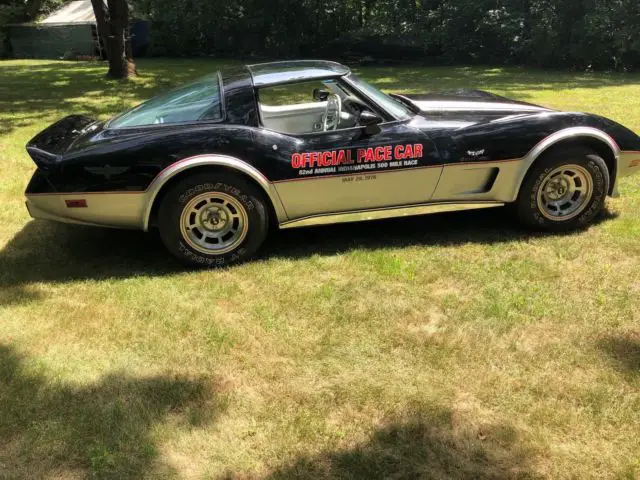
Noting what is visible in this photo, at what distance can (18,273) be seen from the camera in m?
4.01

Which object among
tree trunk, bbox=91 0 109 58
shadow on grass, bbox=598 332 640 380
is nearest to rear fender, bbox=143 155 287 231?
shadow on grass, bbox=598 332 640 380

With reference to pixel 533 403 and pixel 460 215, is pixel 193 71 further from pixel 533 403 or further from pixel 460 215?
pixel 533 403

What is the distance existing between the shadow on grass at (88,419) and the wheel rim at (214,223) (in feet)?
4.22

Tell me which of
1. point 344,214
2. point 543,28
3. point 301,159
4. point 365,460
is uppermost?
point 543,28

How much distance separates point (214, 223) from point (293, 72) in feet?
4.27

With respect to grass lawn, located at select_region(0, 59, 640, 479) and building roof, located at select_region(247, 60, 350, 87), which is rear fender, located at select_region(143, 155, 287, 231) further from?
building roof, located at select_region(247, 60, 350, 87)

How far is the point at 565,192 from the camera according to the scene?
14.1 feet

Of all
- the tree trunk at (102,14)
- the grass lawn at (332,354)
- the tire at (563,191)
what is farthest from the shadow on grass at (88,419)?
the tree trunk at (102,14)

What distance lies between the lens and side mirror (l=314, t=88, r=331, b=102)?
453cm

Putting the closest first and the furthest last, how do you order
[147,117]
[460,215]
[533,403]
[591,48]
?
[533,403] → [147,117] → [460,215] → [591,48]

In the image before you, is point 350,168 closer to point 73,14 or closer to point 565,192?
point 565,192

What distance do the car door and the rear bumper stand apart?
960mm

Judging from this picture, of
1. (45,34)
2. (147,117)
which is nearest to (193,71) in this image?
(45,34)

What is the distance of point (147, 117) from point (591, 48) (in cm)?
1664
